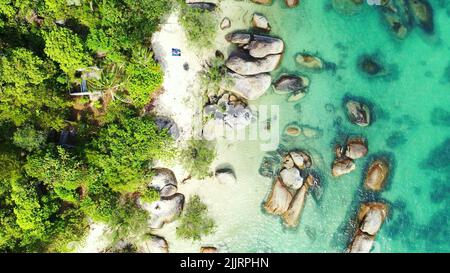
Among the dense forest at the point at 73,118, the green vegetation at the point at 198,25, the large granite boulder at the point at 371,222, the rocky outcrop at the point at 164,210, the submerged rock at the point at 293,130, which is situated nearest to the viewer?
the dense forest at the point at 73,118

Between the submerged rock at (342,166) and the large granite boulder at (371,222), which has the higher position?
the submerged rock at (342,166)

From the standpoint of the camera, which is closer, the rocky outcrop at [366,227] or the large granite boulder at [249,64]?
the large granite boulder at [249,64]

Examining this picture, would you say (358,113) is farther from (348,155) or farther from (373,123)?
(348,155)

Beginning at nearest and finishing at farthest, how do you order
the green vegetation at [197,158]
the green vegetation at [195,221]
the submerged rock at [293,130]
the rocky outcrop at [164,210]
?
the rocky outcrop at [164,210] < the green vegetation at [197,158] < the green vegetation at [195,221] < the submerged rock at [293,130]

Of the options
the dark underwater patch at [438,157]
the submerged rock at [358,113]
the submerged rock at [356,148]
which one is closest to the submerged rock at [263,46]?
the submerged rock at [358,113]

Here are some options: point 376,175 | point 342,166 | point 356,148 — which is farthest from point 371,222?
point 356,148

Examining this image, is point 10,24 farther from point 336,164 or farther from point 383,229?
point 383,229

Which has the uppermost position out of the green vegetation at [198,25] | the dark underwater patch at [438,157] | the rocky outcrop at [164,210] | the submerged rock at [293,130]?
the green vegetation at [198,25]

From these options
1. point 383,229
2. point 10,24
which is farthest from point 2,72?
point 383,229

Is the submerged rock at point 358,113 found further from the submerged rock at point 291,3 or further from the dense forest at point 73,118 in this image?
the dense forest at point 73,118
